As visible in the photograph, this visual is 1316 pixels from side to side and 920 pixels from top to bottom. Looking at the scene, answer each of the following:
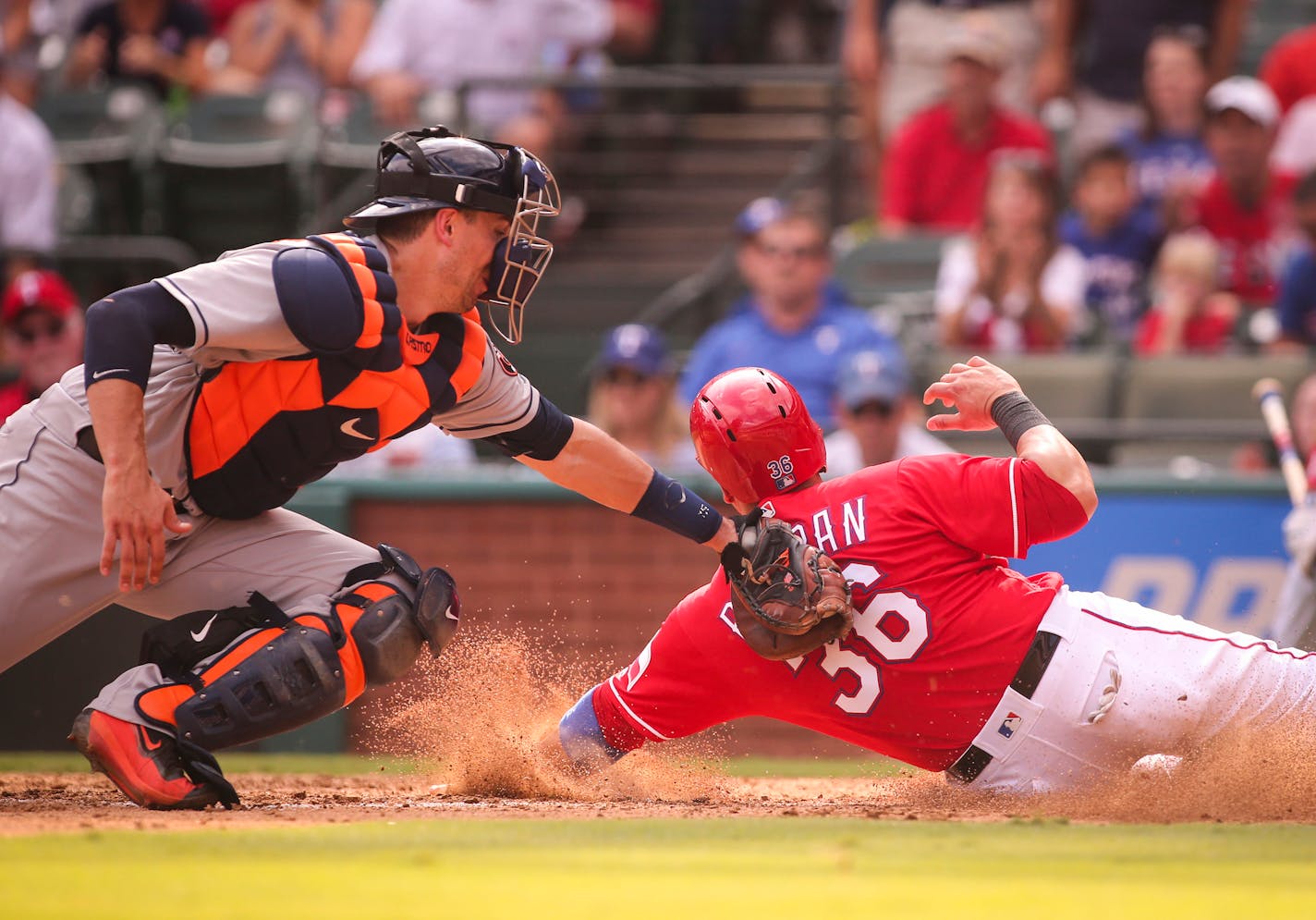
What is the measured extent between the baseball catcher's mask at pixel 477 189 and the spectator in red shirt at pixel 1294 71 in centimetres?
653

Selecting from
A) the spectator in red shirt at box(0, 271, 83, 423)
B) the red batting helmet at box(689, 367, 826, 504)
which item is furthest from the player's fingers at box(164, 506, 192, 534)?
the spectator in red shirt at box(0, 271, 83, 423)

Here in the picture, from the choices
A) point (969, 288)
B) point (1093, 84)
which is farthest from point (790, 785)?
point (1093, 84)

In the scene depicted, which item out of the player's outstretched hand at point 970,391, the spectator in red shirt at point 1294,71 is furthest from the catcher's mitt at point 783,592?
the spectator in red shirt at point 1294,71

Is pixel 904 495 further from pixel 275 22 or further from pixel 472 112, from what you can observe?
pixel 275 22

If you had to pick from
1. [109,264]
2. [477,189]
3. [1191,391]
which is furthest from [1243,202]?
[109,264]

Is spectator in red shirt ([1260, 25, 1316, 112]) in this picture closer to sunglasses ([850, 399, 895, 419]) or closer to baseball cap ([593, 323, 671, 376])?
sunglasses ([850, 399, 895, 419])

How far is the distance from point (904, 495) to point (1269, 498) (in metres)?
3.44

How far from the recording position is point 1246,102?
8.66 meters

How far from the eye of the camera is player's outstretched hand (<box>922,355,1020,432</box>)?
4410mm

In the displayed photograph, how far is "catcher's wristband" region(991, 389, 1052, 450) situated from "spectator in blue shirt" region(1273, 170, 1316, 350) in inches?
166

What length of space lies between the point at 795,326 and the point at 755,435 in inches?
164

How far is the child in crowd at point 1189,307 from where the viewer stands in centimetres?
827

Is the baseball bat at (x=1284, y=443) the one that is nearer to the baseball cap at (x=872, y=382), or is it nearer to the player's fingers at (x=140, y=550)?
the baseball cap at (x=872, y=382)

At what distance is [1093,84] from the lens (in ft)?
32.3
